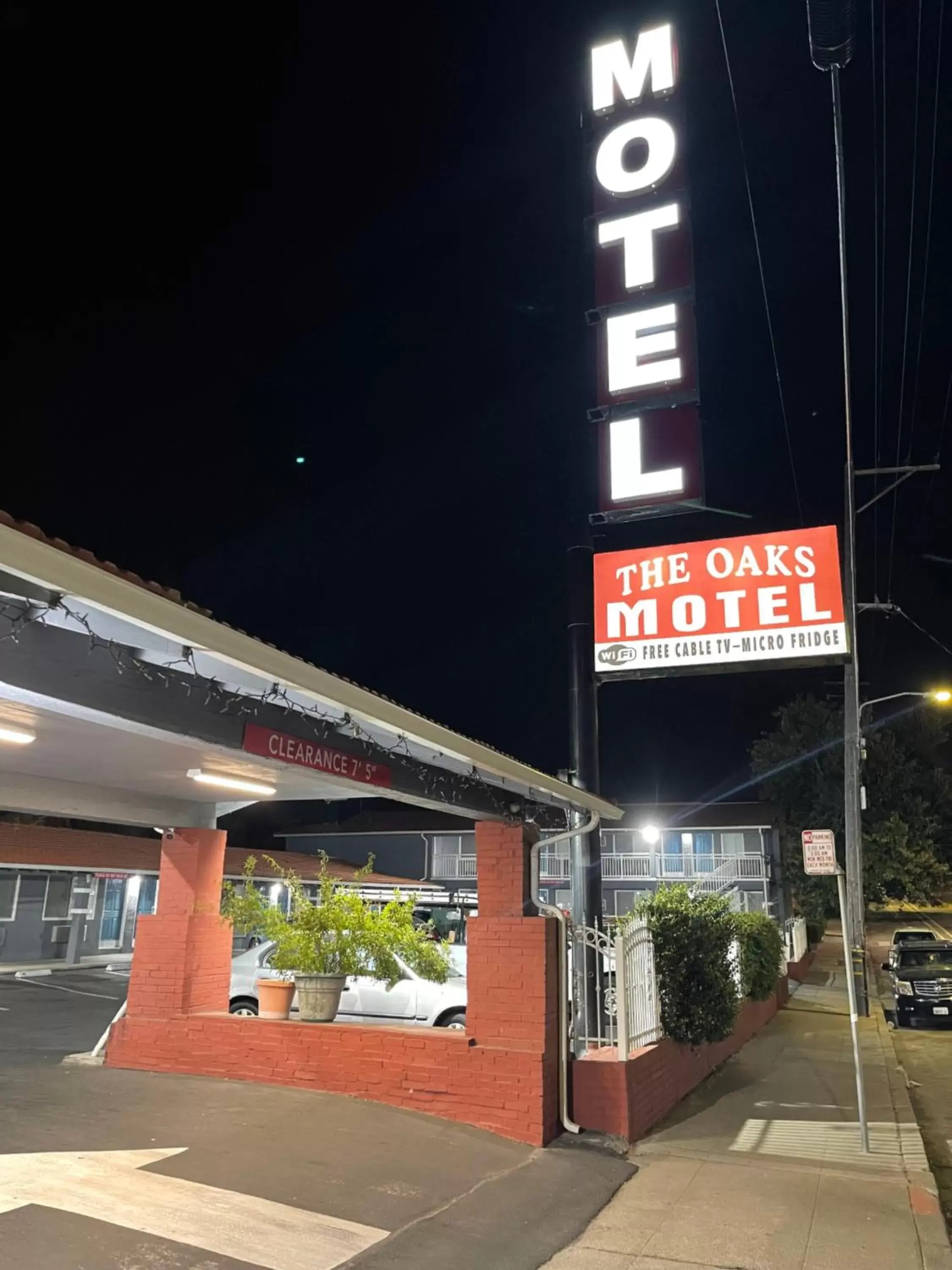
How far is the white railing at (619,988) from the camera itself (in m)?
8.37

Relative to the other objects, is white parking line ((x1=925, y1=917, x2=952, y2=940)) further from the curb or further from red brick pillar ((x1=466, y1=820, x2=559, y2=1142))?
red brick pillar ((x1=466, y1=820, x2=559, y2=1142))

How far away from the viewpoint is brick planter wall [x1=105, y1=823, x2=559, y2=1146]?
7.79 m

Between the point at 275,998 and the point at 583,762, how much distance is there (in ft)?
13.1

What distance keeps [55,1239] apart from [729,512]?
975 centimetres

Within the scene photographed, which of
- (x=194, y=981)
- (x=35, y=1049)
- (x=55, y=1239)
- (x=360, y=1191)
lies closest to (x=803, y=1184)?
(x=360, y=1191)

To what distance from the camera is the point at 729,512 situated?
38.1 feet

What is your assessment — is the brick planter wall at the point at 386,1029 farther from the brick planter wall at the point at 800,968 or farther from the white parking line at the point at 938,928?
the white parking line at the point at 938,928

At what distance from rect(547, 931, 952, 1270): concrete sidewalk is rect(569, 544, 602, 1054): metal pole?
1.37 m

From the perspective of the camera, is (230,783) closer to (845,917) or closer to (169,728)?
(169,728)

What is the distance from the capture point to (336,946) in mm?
9227

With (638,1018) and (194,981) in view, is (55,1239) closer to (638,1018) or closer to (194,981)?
(194,981)

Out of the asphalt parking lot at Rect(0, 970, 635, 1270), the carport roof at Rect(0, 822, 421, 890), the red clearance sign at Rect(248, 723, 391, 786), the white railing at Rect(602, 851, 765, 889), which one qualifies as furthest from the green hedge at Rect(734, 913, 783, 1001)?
the white railing at Rect(602, 851, 765, 889)

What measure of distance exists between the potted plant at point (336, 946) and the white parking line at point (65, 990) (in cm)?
983

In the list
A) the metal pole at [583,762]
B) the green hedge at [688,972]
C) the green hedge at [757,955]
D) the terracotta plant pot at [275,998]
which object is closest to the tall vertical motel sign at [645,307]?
the metal pole at [583,762]
